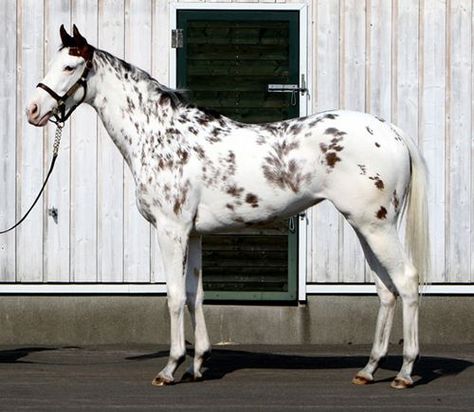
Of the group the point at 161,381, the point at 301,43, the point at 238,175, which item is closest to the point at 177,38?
the point at 301,43

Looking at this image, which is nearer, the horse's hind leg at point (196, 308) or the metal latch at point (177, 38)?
the horse's hind leg at point (196, 308)

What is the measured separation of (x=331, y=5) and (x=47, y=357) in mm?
3781

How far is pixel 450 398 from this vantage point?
407 inches

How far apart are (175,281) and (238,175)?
816 millimetres

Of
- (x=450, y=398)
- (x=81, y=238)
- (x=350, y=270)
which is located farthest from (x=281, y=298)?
(x=450, y=398)

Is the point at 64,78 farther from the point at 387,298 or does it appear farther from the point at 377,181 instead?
the point at 387,298

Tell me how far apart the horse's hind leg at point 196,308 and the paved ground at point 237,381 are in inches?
5.8

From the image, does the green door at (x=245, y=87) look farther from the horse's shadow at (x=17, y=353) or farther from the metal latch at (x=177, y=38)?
the horse's shadow at (x=17, y=353)

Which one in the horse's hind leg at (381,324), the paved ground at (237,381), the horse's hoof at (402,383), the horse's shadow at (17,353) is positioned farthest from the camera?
the horse's shadow at (17,353)

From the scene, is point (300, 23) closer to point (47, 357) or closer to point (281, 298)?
point (281, 298)

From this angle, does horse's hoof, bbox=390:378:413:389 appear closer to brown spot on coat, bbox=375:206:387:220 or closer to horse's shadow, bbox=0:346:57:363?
brown spot on coat, bbox=375:206:387:220

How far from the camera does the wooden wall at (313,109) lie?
13898mm

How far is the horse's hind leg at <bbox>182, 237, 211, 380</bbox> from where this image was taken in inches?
442

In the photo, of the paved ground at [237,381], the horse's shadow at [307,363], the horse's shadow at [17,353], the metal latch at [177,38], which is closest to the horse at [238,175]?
the paved ground at [237,381]
